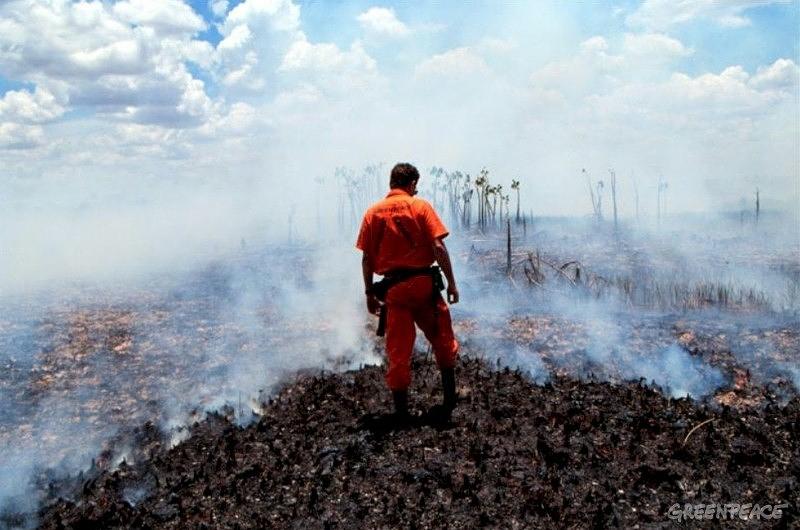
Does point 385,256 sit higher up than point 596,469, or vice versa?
point 385,256

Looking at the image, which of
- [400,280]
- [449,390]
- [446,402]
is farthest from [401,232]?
[446,402]

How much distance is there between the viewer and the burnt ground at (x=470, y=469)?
3826 millimetres

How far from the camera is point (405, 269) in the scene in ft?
16.0

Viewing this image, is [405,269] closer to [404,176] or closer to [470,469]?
[404,176]

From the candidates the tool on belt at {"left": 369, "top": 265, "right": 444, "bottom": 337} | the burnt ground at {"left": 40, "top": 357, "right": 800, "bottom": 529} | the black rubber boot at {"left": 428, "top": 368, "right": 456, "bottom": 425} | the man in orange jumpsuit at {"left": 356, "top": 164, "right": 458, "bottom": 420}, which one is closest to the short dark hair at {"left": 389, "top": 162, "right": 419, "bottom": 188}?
the man in orange jumpsuit at {"left": 356, "top": 164, "right": 458, "bottom": 420}

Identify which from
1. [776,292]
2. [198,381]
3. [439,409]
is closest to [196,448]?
[439,409]

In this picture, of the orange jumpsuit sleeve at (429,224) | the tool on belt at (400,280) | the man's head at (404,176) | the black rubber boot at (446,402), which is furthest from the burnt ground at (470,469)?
the man's head at (404,176)

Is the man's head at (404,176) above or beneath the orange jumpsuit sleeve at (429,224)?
above

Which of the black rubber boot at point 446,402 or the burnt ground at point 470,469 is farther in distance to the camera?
the black rubber boot at point 446,402

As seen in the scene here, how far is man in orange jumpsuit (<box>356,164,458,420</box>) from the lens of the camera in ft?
15.7

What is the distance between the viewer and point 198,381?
7926 millimetres

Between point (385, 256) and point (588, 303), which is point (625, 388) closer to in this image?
point (385, 256)

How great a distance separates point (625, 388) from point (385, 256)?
283 centimetres

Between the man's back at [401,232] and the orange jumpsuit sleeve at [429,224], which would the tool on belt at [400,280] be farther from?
the orange jumpsuit sleeve at [429,224]
